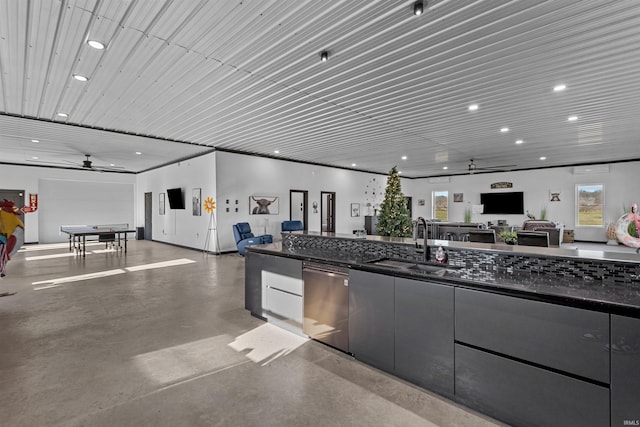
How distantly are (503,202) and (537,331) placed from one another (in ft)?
42.3

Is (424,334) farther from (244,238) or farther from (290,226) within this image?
(290,226)

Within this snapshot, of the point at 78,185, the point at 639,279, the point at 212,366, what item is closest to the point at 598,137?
the point at 639,279

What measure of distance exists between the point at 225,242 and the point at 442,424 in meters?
7.90

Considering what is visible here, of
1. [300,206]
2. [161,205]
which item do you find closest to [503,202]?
[300,206]

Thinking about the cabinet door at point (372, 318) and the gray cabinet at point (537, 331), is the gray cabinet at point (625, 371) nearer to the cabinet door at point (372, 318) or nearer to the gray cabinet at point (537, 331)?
the gray cabinet at point (537, 331)

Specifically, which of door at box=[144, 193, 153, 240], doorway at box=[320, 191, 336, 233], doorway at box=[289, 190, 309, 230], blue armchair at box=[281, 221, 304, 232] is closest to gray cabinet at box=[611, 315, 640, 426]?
blue armchair at box=[281, 221, 304, 232]

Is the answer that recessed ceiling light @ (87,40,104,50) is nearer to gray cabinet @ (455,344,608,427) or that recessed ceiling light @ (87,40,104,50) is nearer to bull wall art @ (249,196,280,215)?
gray cabinet @ (455,344,608,427)

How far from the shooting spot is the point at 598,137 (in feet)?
23.2

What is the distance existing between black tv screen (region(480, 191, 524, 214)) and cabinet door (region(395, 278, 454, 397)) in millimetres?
12589

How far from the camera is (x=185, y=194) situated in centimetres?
1010

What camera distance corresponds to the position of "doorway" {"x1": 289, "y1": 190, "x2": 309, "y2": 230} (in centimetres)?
1103

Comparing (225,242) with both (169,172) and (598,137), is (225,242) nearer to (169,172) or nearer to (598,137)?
(169,172)

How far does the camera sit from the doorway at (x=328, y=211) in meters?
11.9

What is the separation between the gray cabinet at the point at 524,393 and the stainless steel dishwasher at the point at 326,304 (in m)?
1.00
